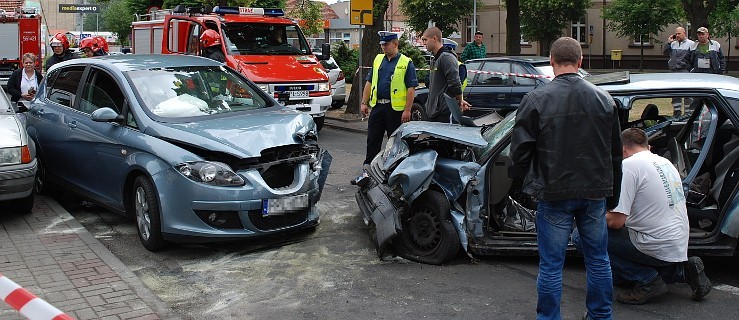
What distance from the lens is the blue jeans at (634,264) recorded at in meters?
5.07

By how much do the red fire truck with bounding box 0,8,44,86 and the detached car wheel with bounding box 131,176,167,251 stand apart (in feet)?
70.5

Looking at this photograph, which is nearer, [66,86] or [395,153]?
[395,153]

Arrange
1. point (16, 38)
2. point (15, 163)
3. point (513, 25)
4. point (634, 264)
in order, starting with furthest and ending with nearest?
point (16, 38)
point (513, 25)
point (15, 163)
point (634, 264)

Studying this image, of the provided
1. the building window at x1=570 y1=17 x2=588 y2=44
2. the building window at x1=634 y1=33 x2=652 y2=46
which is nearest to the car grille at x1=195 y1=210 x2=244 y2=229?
the building window at x1=634 y1=33 x2=652 y2=46

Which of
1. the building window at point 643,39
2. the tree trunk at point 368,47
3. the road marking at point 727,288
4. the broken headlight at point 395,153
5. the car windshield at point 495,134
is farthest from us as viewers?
the building window at point 643,39

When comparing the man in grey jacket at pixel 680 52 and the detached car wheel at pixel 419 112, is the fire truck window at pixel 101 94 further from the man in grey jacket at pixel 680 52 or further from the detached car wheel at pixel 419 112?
the man in grey jacket at pixel 680 52

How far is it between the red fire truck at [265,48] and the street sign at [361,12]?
0.94 meters

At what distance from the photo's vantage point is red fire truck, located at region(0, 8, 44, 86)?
84.9 ft

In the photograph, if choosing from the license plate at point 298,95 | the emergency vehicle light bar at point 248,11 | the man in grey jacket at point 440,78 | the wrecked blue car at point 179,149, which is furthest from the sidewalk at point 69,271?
the emergency vehicle light bar at point 248,11

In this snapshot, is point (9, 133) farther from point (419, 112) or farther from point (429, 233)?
point (419, 112)

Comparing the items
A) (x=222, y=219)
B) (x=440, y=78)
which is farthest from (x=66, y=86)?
(x=440, y=78)

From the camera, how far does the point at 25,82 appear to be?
1143 cm

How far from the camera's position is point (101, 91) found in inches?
293

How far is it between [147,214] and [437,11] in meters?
44.8
